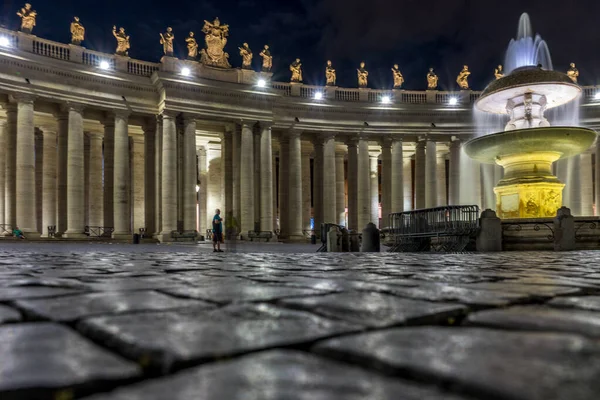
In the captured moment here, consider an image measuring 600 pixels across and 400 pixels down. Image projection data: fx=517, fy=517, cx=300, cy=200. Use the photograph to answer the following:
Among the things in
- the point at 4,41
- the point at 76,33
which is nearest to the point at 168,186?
the point at 76,33

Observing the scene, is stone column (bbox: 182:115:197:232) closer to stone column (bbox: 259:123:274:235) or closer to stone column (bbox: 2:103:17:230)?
stone column (bbox: 259:123:274:235)

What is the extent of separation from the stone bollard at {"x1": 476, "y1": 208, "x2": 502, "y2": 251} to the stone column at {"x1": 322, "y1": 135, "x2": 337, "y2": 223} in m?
24.4

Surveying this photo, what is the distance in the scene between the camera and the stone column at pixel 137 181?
3975cm

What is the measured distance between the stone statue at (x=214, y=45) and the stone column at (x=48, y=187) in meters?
12.6

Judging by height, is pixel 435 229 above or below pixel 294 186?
below

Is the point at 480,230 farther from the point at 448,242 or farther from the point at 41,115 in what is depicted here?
the point at 41,115

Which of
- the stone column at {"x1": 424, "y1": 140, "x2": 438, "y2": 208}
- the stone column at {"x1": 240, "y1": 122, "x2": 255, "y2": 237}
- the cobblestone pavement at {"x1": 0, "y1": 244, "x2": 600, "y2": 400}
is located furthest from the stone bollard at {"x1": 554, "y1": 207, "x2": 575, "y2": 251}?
the stone column at {"x1": 424, "y1": 140, "x2": 438, "y2": 208}

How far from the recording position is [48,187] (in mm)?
36094

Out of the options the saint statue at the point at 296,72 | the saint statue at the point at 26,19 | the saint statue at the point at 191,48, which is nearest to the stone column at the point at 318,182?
the saint statue at the point at 296,72

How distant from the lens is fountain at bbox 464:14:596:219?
63.0ft

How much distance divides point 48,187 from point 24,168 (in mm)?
6399

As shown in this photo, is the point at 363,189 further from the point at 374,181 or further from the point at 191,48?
the point at 191,48

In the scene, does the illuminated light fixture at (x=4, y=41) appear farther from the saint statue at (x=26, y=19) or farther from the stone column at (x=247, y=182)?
the stone column at (x=247, y=182)

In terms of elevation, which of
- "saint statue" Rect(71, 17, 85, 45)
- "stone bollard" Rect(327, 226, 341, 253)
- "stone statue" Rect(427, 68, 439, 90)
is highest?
"saint statue" Rect(71, 17, 85, 45)
